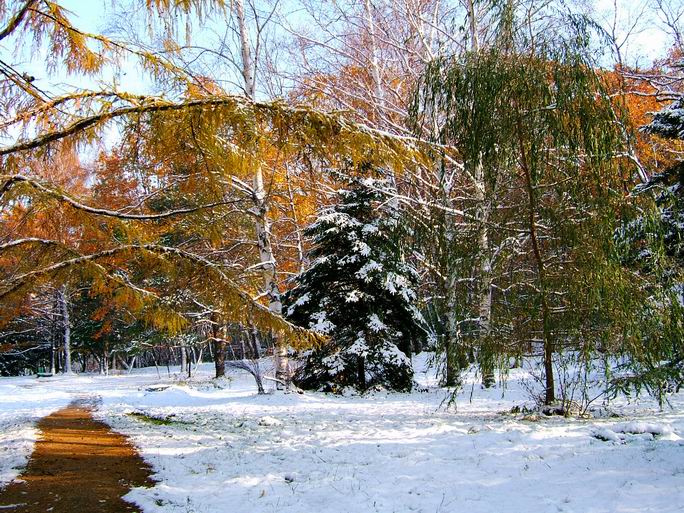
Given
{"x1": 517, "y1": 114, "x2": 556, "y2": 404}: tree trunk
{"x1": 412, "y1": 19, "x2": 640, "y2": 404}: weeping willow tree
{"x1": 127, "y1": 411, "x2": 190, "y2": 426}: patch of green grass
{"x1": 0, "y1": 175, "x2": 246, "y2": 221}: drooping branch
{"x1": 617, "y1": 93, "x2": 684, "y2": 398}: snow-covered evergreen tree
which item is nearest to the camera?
{"x1": 0, "y1": 175, "x2": 246, "y2": 221}: drooping branch

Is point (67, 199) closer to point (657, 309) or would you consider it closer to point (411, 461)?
point (411, 461)

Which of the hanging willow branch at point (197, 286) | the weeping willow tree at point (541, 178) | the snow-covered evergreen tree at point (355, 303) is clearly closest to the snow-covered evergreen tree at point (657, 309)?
the weeping willow tree at point (541, 178)

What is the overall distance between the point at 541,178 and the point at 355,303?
694 cm

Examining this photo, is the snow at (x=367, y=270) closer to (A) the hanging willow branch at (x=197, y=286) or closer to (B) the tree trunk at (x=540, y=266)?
(B) the tree trunk at (x=540, y=266)

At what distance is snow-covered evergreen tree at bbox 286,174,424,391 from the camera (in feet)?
39.3

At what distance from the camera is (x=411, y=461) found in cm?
561

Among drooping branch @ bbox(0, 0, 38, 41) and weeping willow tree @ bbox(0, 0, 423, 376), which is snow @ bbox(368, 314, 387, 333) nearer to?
weeping willow tree @ bbox(0, 0, 423, 376)

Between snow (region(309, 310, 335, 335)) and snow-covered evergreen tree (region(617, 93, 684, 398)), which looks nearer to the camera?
snow-covered evergreen tree (region(617, 93, 684, 398))

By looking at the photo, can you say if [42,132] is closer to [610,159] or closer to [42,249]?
[42,249]

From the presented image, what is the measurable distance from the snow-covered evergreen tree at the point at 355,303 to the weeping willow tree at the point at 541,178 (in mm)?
5068

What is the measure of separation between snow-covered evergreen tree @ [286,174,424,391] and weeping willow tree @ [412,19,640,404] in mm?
5068

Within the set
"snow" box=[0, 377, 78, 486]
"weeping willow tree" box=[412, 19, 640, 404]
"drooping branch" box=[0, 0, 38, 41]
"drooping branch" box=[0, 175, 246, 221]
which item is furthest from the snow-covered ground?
"drooping branch" box=[0, 0, 38, 41]

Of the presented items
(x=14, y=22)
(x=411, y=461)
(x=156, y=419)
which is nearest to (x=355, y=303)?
(x=156, y=419)

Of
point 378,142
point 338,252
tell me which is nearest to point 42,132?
point 378,142
